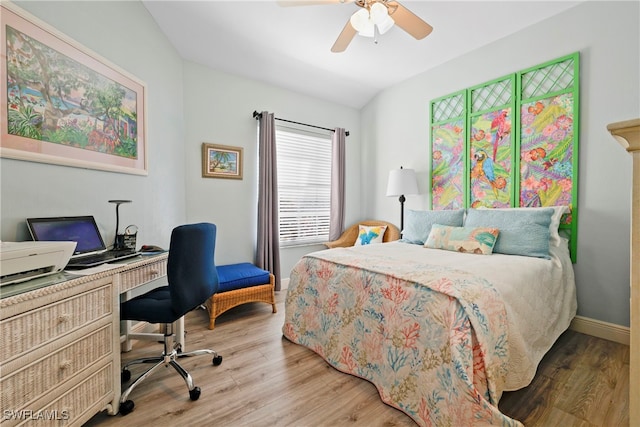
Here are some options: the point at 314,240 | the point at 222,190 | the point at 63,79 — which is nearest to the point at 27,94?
the point at 63,79

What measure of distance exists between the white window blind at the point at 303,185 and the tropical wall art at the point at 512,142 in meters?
1.51

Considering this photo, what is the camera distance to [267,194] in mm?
3416

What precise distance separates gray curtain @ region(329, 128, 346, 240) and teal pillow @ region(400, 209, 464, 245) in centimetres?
125

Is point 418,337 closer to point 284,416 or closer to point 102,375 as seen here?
point 284,416

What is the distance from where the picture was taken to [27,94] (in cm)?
157

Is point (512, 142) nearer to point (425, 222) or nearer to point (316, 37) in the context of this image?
point (425, 222)

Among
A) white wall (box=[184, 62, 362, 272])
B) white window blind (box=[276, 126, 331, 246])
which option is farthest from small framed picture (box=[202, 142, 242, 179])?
white window blind (box=[276, 126, 331, 246])

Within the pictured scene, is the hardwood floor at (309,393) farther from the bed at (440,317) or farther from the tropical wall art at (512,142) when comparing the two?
the tropical wall art at (512,142)

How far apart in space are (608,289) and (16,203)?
4.16 metres

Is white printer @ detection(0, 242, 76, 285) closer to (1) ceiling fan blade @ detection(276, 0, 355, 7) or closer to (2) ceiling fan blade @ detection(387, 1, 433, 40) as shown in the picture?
(1) ceiling fan blade @ detection(276, 0, 355, 7)

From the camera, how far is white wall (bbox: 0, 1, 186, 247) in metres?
1.57

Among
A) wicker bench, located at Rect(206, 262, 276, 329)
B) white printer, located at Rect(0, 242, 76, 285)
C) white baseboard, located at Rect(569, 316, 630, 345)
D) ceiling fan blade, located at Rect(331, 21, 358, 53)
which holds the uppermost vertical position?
ceiling fan blade, located at Rect(331, 21, 358, 53)

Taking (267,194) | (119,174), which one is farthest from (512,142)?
(119,174)

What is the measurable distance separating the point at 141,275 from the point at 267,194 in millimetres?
1839
